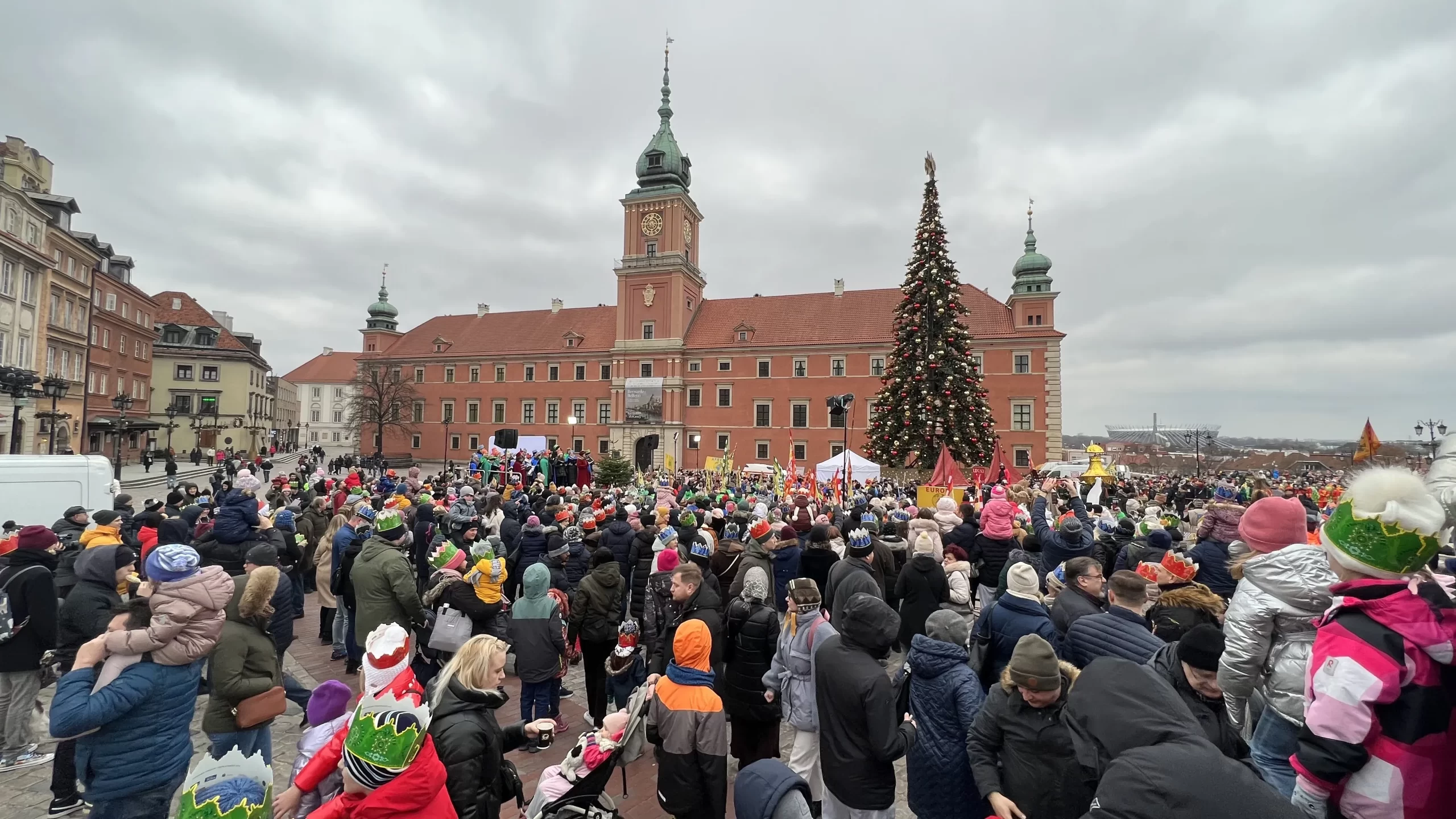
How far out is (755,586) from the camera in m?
4.84

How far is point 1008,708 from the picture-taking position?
9.52 ft

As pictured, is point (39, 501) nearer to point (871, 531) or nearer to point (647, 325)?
point (871, 531)

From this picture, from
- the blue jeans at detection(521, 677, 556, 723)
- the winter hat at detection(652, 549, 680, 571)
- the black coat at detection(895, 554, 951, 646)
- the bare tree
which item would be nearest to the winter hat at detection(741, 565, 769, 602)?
the winter hat at detection(652, 549, 680, 571)

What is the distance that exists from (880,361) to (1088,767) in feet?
140

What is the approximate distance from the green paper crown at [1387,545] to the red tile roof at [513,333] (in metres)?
49.9

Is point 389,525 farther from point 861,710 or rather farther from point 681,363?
point 681,363

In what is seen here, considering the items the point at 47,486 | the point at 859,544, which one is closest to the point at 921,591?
the point at 859,544

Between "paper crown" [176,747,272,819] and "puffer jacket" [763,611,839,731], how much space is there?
2.93m

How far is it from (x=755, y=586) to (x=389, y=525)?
143 inches

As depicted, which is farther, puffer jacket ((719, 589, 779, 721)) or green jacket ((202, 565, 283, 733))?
puffer jacket ((719, 589, 779, 721))

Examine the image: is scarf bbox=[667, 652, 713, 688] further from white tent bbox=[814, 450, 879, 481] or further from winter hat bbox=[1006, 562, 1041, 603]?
white tent bbox=[814, 450, 879, 481]

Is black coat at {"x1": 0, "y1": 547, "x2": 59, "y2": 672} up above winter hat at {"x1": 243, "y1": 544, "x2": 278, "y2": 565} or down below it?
below

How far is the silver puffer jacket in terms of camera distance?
2371mm

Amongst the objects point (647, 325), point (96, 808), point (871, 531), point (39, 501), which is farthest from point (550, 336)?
point (96, 808)
